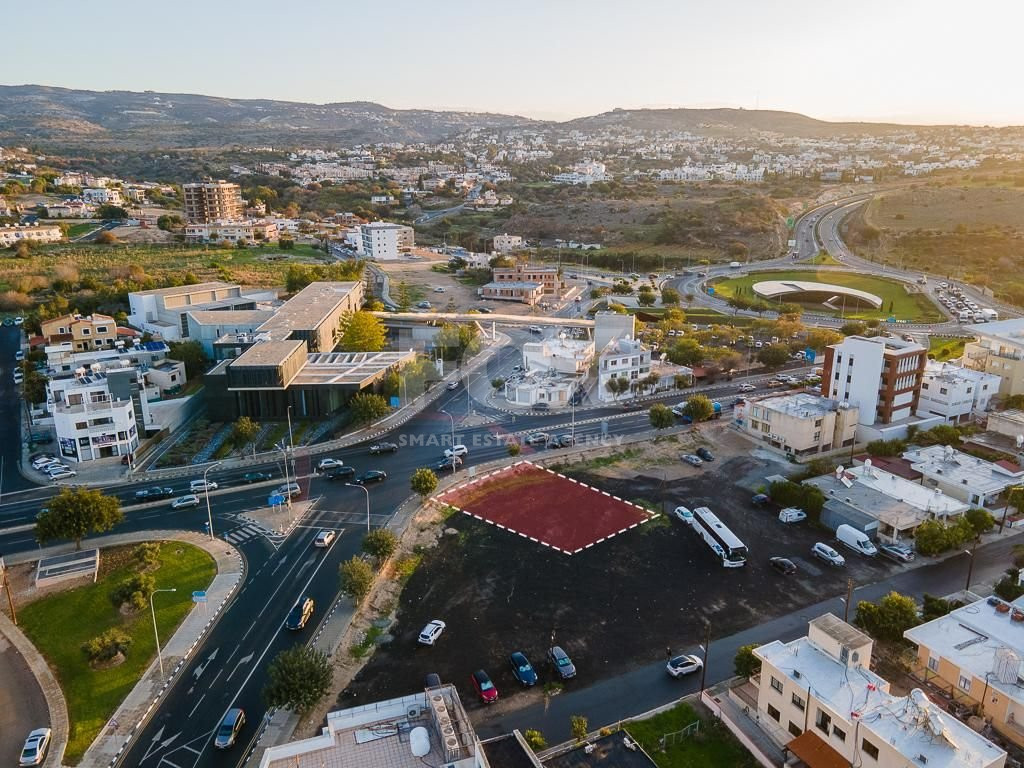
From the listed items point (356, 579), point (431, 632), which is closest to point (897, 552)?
point (431, 632)

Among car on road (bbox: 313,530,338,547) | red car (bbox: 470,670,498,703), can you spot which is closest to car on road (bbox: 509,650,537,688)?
red car (bbox: 470,670,498,703)

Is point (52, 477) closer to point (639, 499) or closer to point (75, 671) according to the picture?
point (75, 671)

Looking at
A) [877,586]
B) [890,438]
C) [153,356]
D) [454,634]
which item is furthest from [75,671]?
[890,438]

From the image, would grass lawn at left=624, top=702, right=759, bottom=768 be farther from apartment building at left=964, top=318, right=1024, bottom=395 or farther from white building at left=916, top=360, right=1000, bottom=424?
apartment building at left=964, top=318, right=1024, bottom=395

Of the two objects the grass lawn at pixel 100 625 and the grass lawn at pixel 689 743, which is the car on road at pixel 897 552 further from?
the grass lawn at pixel 100 625

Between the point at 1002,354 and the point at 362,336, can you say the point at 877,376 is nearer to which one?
the point at 1002,354

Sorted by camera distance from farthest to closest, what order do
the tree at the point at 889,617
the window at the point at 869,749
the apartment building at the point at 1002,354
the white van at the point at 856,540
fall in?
the apartment building at the point at 1002,354
the white van at the point at 856,540
the tree at the point at 889,617
the window at the point at 869,749

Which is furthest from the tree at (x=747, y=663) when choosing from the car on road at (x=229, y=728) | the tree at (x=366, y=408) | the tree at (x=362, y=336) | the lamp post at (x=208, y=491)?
the tree at (x=362, y=336)

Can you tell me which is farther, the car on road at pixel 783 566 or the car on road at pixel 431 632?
the car on road at pixel 783 566
